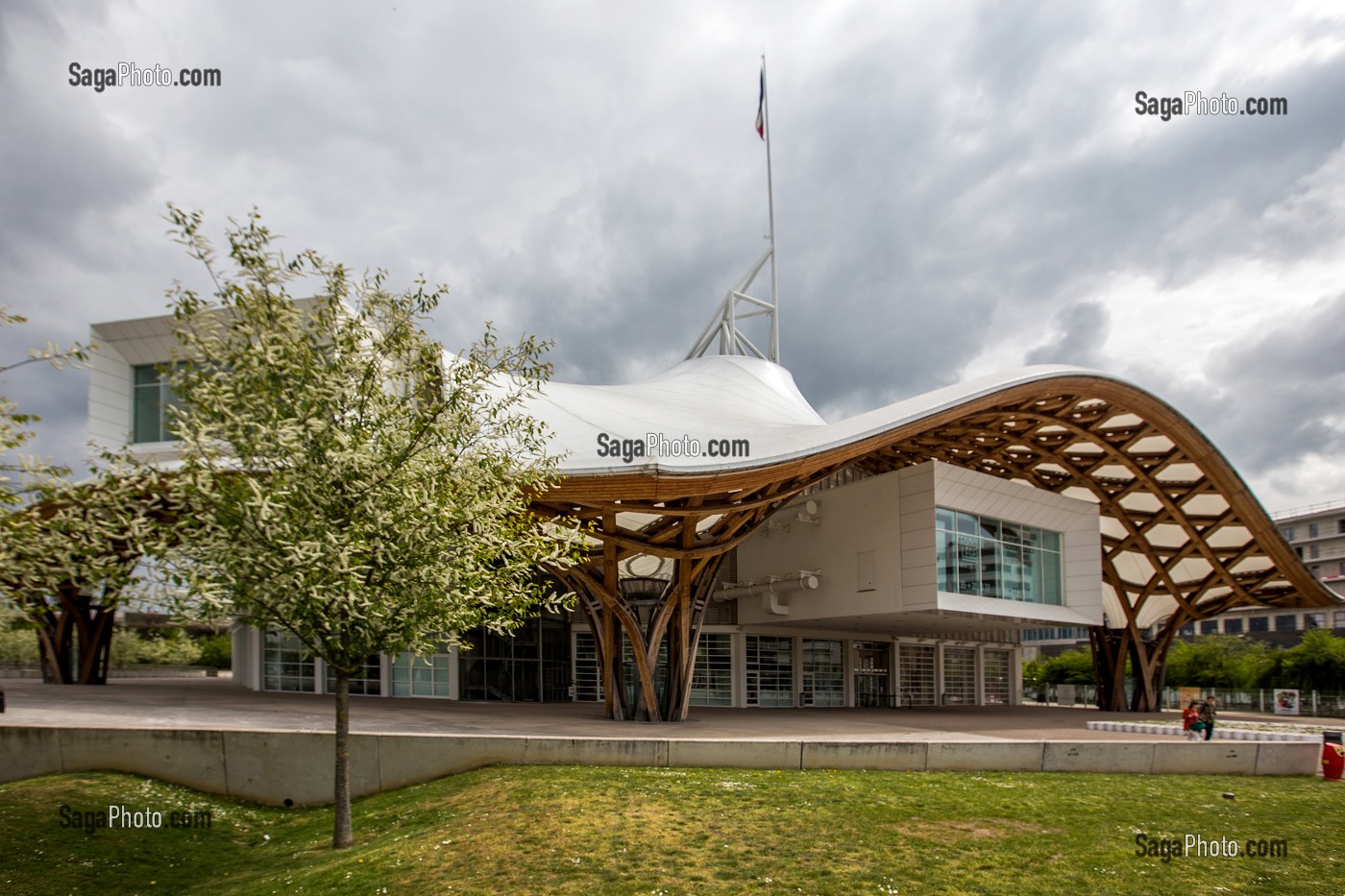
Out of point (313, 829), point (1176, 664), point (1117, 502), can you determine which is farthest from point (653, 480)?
point (1176, 664)

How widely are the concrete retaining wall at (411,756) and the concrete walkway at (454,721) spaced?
477 mm

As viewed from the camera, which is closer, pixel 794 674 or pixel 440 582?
pixel 440 582

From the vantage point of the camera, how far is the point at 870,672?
4700cm

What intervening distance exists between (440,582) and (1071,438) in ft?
104

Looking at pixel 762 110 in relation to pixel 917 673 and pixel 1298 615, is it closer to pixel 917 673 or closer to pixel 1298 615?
pixel 917 673

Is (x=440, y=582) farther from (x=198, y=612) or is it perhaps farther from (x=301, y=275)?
(x=301, y=275)

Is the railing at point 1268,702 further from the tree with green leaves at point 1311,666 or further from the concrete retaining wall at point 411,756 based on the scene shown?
the concrete retaining wall at point 411,756

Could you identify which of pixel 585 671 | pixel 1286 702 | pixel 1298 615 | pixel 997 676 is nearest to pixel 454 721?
pixel 585 671

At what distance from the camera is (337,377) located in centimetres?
1218

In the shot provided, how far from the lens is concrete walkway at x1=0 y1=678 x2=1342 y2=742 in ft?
67.3

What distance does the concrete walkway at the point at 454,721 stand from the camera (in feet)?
67.3

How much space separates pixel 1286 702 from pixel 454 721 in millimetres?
41391

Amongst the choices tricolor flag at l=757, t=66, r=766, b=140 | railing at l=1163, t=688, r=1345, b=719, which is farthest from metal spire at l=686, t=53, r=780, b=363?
railing at l=1163, t=688, r=1345, b=719

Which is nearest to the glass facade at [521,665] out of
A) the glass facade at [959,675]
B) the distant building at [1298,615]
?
the glass facade at [959,675]
